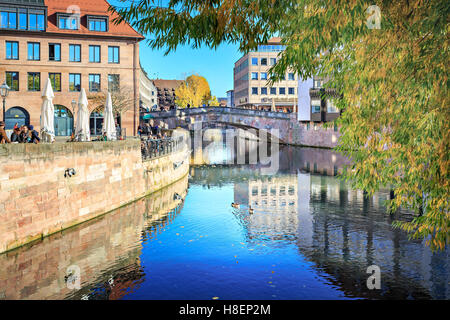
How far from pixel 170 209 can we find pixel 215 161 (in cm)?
2491

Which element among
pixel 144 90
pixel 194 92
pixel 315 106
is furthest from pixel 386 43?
pixel 194 92

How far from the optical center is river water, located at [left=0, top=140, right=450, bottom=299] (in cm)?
1252

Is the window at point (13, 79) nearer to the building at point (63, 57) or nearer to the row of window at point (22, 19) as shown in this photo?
the building at point (63, 57)

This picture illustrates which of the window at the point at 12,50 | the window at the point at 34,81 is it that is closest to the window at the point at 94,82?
the window at the point at 34,81

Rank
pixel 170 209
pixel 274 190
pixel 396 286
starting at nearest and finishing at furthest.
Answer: pixel 396 286 < pixel 170 209 < pixel 274 190

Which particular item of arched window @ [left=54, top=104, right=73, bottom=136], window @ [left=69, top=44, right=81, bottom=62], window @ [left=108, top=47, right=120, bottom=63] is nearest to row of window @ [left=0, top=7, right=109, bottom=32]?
window @ [left=69, top=44, right=81, bottom=62]

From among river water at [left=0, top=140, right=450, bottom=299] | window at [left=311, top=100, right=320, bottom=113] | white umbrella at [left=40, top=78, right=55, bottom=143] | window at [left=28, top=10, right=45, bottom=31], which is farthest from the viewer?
window at [left=311, top=100, right=320, bottom=113]

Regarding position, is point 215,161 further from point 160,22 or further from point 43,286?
point 160,22

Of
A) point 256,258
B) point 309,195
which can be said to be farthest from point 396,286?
point 309,195

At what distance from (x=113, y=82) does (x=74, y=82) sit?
11.2ft

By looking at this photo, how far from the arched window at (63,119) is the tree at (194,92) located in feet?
247

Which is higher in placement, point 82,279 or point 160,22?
point 160,22

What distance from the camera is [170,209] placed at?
76.9 feet

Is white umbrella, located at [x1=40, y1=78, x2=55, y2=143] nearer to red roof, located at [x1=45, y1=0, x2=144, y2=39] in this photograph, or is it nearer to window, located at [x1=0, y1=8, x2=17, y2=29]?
red roof, located at [x1=45, y1=0, x2=144, y2=39]
